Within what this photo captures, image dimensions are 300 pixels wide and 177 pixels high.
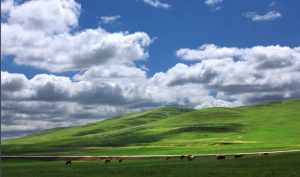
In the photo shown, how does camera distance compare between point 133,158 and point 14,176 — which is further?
point 133,158

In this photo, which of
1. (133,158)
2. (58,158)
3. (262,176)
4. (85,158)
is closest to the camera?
(262,176)

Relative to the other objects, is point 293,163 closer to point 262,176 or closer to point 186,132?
point 262,176

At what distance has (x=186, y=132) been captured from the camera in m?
168

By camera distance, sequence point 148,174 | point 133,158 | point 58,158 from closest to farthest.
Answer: point 148,174 < point 133,158 < point 58,158

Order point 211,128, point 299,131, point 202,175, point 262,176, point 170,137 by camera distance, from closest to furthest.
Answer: point 262,176
point 202,175
point 299,131
point 170,137
point 211,128

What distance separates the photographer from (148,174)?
101ft

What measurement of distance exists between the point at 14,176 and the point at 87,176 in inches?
395

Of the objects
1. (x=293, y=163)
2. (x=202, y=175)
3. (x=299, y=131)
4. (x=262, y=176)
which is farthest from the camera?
(x=299, y=131)

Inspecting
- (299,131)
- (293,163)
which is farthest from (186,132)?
(293,163)

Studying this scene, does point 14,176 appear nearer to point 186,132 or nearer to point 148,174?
point 148,174

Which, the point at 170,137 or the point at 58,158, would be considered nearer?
the point at 58,158

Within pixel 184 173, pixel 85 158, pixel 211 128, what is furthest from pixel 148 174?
pixel 211 128

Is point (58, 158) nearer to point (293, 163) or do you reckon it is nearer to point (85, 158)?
point (85, 158)

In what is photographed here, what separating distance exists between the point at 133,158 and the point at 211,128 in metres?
126
